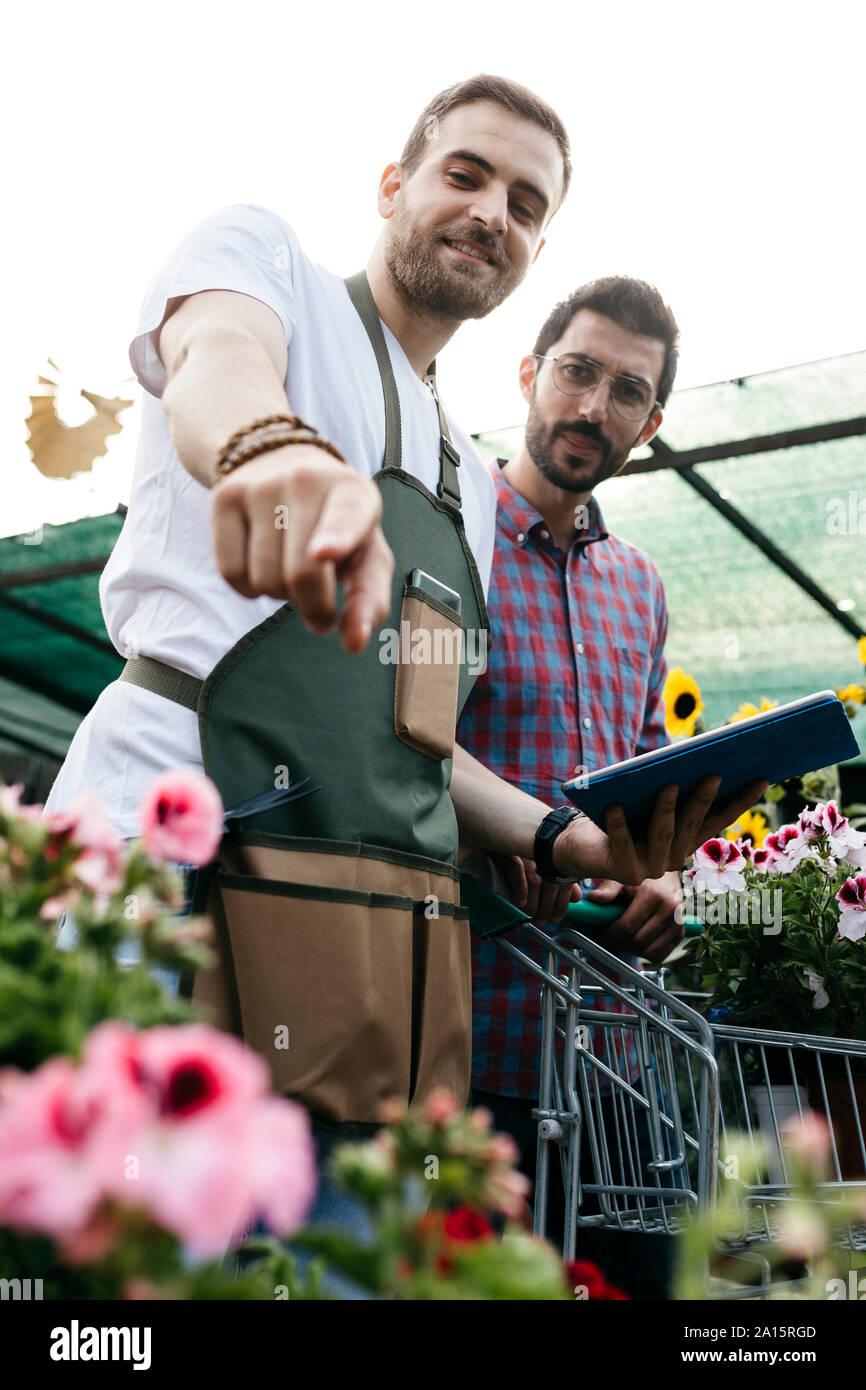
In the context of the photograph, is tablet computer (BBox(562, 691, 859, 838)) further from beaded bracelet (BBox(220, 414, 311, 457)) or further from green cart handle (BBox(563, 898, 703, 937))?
beaded bracelet (BBox(220, 414, 311, 457))

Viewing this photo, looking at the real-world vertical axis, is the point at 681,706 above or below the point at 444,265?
above

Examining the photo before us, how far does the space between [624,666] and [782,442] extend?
275cm

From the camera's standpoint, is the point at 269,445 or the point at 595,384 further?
the point at 595,384

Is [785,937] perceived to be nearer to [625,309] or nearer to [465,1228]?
[625,309]

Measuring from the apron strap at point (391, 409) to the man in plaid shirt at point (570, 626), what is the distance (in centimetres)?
62

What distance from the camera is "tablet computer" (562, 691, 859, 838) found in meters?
1.25

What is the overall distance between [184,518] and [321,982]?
505mm

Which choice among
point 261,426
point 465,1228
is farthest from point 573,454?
point 465,1228

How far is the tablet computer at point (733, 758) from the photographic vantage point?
1.25 metres

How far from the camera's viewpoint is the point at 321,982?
1098 mm

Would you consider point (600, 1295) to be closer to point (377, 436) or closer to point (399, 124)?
point (377, 436)

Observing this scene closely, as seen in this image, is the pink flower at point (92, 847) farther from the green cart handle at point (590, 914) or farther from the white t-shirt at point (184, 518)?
the green cart handle at point (590, 914)

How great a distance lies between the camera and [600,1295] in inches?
18.4

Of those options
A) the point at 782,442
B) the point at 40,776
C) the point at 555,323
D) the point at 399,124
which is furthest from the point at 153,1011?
the point at 40,776
